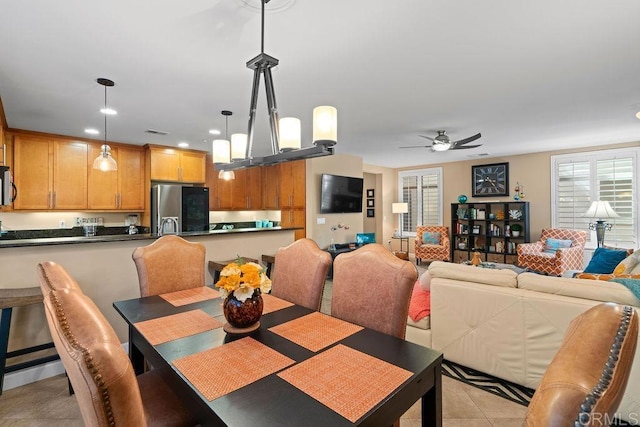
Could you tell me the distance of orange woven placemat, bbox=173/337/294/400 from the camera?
1.03m

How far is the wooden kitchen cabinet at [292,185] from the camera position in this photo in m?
5.77

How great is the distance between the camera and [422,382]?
45.3 inches

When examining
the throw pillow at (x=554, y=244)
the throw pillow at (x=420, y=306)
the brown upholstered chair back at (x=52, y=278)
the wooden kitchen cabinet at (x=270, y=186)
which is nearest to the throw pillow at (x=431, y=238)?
the throw pillow at (x=554, y=244)

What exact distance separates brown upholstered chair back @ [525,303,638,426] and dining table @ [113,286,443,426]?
52cm

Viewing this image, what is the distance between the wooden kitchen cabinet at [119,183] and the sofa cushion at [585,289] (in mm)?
5466

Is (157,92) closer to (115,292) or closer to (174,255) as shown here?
(174,255)

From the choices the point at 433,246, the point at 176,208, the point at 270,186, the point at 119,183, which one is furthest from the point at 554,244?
the point at 119,183

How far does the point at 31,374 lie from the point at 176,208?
2.96 metres

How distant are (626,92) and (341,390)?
399 centimetres

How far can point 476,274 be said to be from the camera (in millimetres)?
2451

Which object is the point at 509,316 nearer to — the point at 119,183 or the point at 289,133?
the point at 289,133

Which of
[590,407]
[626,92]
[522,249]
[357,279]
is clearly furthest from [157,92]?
[522,249]

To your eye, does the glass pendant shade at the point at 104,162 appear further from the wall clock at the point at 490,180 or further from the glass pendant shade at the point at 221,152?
the wall clock at the point at 490,180

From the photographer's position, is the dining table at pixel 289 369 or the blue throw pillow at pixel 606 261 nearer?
the dining table at pixel 289 369
